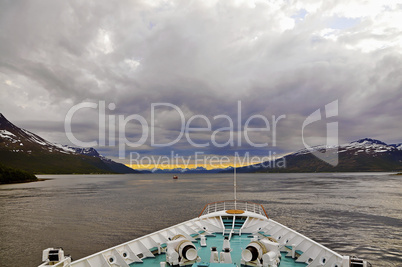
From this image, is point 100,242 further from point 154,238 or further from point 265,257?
point 265,257

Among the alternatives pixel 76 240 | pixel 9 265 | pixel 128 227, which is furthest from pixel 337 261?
pixel 128 227

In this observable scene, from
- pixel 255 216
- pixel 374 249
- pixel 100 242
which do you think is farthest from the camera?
pixel 100 242

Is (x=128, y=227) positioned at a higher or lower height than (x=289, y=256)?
lower

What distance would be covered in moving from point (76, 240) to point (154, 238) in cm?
2042

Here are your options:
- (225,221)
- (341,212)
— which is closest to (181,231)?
(225,221)

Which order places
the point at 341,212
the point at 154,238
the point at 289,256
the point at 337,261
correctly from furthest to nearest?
the point at 341,212, the point at 154,238, the point at 289,256, the point at 337,261

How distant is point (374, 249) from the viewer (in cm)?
2559

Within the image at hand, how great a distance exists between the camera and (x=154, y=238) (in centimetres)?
1495

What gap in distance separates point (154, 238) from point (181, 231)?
248 cm

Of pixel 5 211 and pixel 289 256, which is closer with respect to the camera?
pixel 289 256

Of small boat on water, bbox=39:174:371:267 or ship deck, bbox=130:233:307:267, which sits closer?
small boat on water, bbox=39:174:371:267

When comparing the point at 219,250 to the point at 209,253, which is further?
the point at 219,250

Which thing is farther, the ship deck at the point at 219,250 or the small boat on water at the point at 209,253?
the ship deck at the point at 219,250

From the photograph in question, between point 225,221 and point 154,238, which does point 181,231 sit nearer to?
point 154,238
